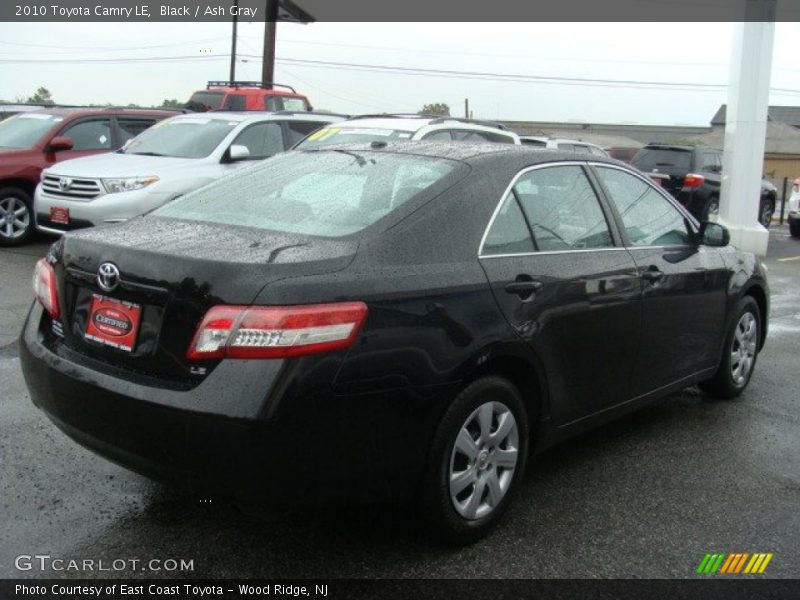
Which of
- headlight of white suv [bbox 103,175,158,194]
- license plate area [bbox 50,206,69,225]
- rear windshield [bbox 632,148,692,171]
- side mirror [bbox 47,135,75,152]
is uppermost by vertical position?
rear windshield [bbox 632,148,692,171]

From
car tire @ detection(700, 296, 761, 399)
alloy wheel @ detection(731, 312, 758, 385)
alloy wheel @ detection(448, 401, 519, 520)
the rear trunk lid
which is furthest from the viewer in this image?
alloy wheel @ detection(731, 312, 758, 385)

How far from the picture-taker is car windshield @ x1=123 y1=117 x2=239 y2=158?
1023cm

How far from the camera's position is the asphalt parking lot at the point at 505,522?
3.23 metres

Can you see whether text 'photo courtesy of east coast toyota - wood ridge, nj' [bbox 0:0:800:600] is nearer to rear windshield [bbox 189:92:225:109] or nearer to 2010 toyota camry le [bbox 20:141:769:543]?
2010 toyota camry le [bbox 20:141:769:543]

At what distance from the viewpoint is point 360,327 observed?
286 cm

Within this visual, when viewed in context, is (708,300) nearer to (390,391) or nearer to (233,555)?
(390,391)

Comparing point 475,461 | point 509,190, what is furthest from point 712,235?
point 475,461

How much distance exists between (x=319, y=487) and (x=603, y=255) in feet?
6.43

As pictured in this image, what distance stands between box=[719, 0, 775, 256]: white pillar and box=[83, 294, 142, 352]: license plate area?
1121 centimetres

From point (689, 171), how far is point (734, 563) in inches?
547

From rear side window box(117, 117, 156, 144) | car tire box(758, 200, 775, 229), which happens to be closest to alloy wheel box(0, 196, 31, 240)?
rear side window box(117, 117, 156, 144)

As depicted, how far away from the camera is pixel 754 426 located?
505cm

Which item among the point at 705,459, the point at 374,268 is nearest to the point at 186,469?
the point at 374,268

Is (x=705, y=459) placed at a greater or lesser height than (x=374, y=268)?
lesser
